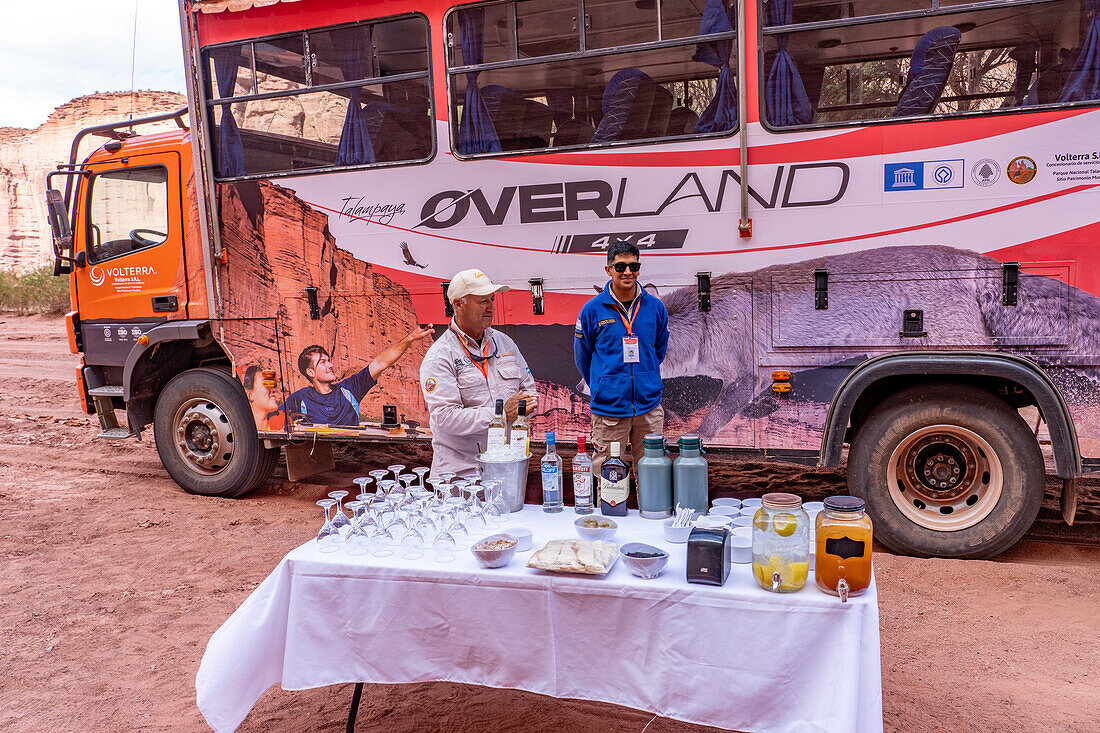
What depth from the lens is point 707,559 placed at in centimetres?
218

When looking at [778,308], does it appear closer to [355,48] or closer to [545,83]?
[545,83]

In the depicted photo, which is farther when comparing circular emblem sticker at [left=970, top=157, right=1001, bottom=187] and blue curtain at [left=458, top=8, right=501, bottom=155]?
blue curtain at [left=458, top=8, right=501, bottom=155]

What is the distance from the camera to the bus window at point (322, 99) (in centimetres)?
532

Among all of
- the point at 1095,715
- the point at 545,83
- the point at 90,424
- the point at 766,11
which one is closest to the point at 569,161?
the point at 545,83

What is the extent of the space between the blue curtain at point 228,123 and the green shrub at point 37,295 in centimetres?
1899

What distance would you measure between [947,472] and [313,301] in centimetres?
459

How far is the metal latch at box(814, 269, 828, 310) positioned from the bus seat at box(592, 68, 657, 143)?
4.68ft

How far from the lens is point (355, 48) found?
17.6ft

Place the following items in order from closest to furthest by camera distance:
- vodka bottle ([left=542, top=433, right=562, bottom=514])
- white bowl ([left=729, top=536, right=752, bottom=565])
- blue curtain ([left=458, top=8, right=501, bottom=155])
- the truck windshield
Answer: white bowl ([left=729, top=536, right=752, bottom=565]) < vodka bottle ([left=542, top=433, right=562, bottom=514]) < blue curtain ([left=458, top=8, right=501, bottom=155]) < the truck windshield

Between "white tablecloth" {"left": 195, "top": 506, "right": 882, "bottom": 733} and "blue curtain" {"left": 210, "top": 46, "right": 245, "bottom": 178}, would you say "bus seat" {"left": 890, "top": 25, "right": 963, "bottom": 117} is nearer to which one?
"white tablecloth" {"left": 195, "top": 506, "right": 882, "bottom": 733}

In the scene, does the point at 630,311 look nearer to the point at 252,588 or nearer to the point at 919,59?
the point at 919,59

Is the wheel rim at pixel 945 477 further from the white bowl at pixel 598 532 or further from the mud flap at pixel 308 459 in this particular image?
the mud flap at pixel 308 459

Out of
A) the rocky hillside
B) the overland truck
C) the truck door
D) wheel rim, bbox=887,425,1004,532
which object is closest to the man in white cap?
the overland truck

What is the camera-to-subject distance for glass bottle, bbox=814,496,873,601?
2053 millimetres
